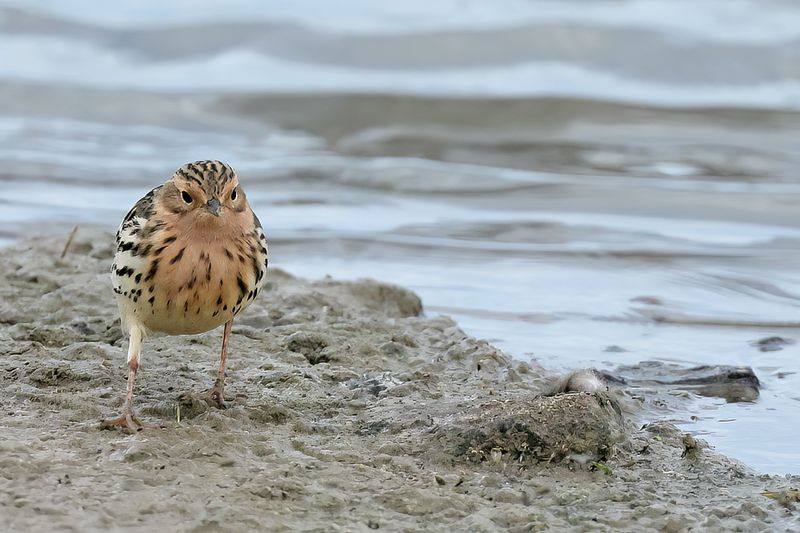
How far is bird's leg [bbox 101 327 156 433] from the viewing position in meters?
5.60

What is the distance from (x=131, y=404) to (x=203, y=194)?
3.17 ft

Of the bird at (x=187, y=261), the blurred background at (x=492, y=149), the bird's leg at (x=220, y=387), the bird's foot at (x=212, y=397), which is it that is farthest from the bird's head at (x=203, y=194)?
the blurred background at (x=492, y=149)

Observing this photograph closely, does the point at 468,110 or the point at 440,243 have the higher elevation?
the point at 468,110

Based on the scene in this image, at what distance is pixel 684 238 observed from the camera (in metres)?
11.8

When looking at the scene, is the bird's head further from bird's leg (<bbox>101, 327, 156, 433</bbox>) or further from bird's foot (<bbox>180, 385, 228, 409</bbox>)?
bird's foot (<bbox>180, 385, 228, 409</bbox>)

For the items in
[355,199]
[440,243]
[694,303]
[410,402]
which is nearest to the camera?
[410,402]

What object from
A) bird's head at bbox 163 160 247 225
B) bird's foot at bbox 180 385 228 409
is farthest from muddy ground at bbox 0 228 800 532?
bird's head at bbox 163 160 247 225

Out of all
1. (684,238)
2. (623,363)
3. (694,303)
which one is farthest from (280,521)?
(684,238)

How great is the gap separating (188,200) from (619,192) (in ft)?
27.0

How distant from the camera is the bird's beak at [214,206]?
573 centimetres

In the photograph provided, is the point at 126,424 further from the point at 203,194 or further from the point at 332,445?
the point at 203,194

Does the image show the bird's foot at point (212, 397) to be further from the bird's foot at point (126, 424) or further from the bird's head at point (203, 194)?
the bird's head at point (203, 194)

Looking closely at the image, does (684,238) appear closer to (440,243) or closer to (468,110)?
(440,243)

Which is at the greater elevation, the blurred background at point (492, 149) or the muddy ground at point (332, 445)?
the blurred background at point (492, 149)
